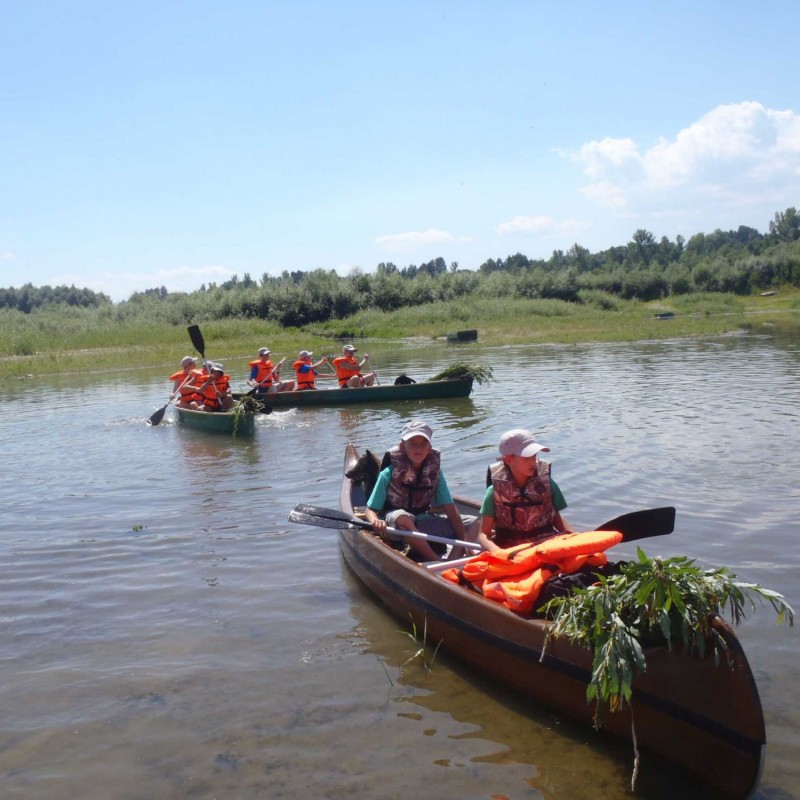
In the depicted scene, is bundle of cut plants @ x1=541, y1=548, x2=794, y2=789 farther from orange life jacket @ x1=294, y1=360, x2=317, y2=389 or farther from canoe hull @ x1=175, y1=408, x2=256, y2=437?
orange life jacket @ x1=294, y1=360, x2=317, y2=389

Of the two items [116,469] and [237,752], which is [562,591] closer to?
[237,752]

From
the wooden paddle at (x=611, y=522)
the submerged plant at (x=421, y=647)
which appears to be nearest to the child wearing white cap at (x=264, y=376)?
the wooden paddle at (x=611, y=522)

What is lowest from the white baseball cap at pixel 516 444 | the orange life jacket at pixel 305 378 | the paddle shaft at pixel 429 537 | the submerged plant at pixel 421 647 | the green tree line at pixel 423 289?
the submerged plant at pixel 421 647

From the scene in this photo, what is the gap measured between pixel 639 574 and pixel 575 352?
24883 mm

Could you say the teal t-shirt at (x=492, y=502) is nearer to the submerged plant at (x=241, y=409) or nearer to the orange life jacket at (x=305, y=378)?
the submerged plant at (x=241, y=409)

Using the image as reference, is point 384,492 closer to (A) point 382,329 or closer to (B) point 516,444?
(B) point 516,444

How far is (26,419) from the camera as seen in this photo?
18453 mm

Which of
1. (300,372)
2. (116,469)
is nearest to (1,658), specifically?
(116,469)

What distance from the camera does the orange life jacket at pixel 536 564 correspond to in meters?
4.72

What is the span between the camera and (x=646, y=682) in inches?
160

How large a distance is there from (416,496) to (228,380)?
1037 centimetres

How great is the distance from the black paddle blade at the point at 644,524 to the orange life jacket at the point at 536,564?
315 mm

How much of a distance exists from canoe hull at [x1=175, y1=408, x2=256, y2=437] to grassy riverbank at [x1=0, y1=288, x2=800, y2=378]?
50.9 ft

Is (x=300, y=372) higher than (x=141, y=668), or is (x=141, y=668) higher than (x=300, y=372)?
(x=300, y=372)
